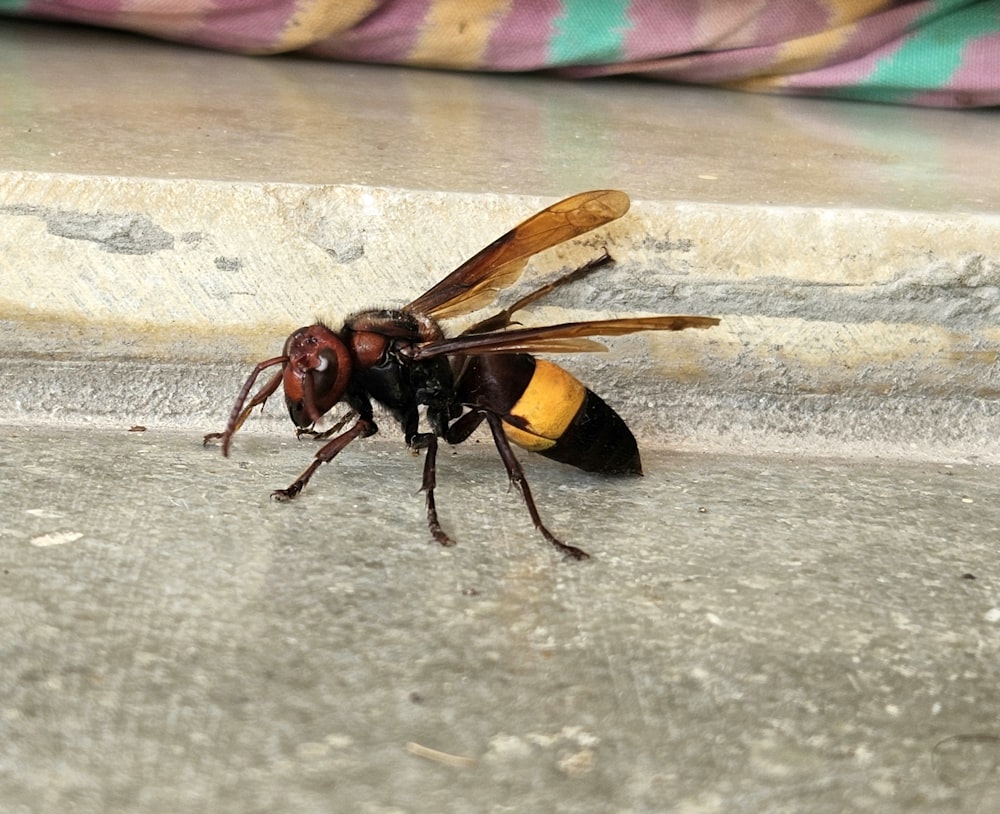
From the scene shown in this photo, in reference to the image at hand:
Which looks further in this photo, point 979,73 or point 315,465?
point 979,73

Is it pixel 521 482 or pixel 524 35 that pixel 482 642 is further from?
pixel 524 35

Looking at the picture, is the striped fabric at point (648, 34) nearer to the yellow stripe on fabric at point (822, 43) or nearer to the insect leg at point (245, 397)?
the yellow stripe on fabric at point (822, 43)

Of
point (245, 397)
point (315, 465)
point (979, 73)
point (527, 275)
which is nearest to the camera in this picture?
point (245, 397)

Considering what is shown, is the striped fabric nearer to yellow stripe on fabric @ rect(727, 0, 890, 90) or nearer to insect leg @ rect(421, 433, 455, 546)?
yellow stripe on fabric @ rect(727, 0, 890, 90)

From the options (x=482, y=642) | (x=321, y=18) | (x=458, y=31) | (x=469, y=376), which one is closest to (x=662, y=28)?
(x=458, y=31)

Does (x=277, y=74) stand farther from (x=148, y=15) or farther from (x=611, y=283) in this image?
(x=611, y=283)

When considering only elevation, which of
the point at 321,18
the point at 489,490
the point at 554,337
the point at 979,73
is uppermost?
the point at 321,18

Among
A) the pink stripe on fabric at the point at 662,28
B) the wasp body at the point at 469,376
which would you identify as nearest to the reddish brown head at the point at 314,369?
the wasp body at the point at 469,376

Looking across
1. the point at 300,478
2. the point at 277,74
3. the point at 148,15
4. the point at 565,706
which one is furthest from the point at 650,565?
the point at 148,15
